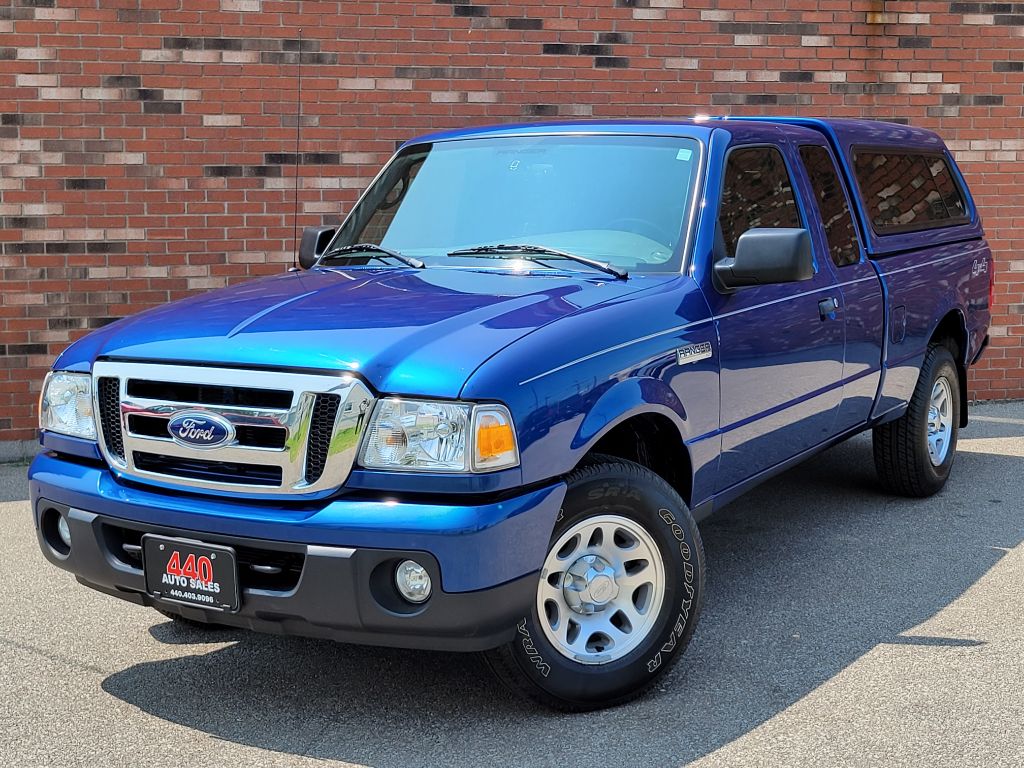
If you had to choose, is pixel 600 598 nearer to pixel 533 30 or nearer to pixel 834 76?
pixel 533 30

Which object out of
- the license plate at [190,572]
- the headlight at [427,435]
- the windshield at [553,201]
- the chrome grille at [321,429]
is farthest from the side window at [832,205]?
the license plate at [190,572]

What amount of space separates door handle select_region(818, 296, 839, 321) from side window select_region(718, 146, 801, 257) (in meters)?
0.34

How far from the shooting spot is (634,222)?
462cm

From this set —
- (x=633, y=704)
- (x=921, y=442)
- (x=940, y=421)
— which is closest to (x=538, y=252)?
(x=633, y=704)

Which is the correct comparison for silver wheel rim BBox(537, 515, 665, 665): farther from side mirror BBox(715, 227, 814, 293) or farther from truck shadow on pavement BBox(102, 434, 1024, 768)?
side mirror BBox(715, 227, 814, 293)

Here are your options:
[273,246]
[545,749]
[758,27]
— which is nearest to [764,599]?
[545,749]

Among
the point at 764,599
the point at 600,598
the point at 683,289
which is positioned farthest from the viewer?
the point at 764,599

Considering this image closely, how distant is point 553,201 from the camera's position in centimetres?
475

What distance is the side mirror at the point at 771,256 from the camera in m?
4.32

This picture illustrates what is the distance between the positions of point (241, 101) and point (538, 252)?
13.3 feet

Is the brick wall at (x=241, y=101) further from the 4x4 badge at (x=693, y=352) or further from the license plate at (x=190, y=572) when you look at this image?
the license plate at (x=190, y=572)

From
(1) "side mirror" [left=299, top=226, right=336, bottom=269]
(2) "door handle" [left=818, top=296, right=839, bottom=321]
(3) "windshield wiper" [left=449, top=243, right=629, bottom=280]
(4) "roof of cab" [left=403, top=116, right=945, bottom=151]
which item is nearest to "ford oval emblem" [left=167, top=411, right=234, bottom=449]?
(3) "windshield wiper" [left=449, top=243, right=629, bottom=280]

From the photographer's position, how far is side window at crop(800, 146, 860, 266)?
543cm

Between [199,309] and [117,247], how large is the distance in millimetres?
4108
